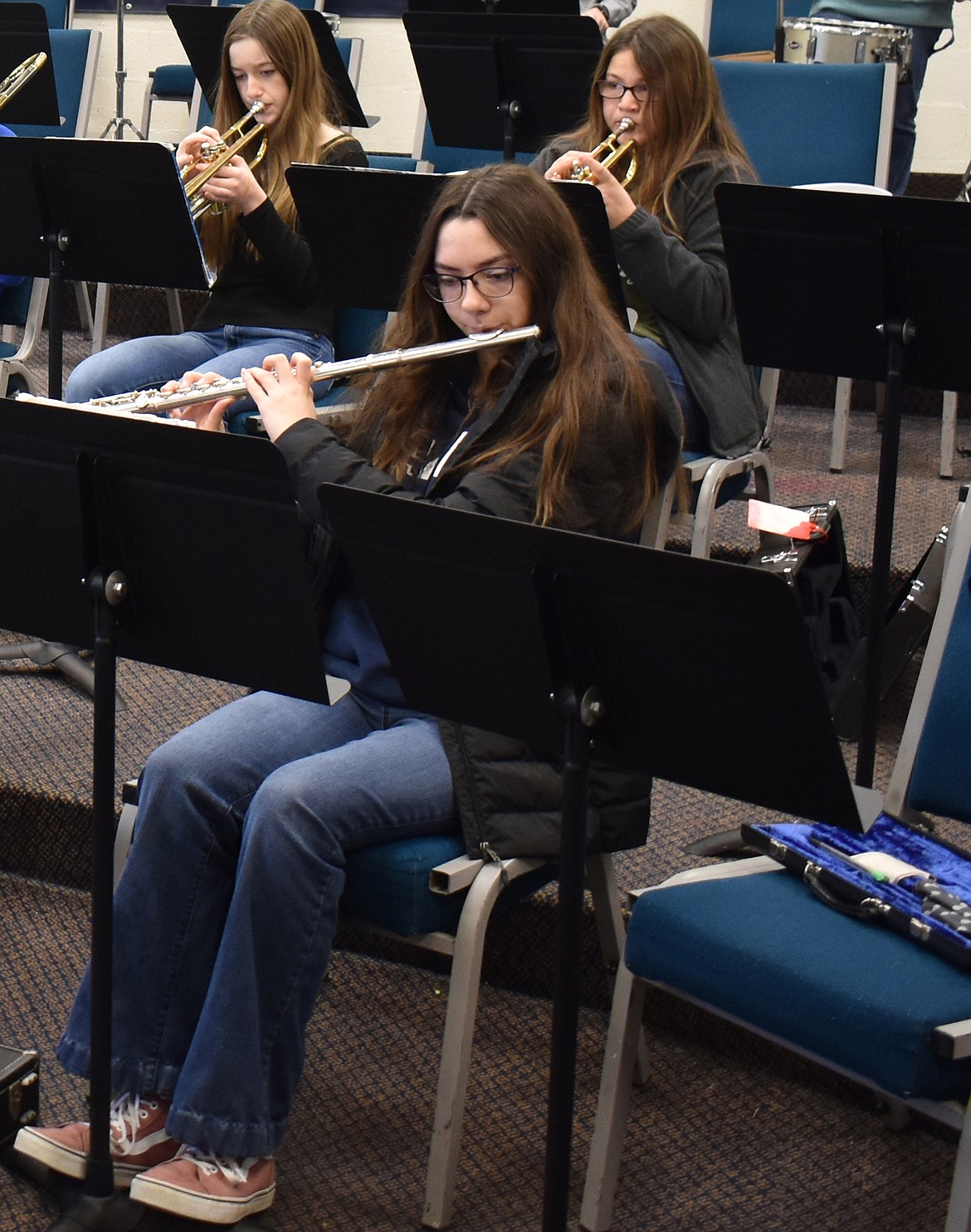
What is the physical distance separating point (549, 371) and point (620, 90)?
1098 millimetres

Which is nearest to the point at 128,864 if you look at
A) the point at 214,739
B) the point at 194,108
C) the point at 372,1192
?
the point at 214,739

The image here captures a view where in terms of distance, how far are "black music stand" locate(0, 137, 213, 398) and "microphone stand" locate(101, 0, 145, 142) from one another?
9.87 feet

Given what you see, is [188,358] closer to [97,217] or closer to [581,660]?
[97,217]

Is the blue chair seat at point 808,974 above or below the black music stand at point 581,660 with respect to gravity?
below

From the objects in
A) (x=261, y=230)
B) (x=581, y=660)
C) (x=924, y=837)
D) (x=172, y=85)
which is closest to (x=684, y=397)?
(x=261, y=230)

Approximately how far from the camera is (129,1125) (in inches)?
66.2

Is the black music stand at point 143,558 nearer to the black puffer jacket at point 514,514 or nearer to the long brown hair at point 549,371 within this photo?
the black puffer jacket at point 514,514

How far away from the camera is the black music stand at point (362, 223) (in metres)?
2.33

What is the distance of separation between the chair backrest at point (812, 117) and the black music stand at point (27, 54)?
149 centimetres

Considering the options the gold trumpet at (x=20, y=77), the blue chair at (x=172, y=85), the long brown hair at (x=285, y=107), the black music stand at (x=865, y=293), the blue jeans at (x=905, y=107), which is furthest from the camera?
the blue chair at (x=172, y=85)

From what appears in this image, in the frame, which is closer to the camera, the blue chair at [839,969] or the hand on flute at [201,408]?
the blue chair at [839,969]

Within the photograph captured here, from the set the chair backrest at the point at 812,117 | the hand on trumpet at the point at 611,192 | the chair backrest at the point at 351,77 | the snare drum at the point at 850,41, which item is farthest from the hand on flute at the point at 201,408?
the snare drum at the point at 850,41

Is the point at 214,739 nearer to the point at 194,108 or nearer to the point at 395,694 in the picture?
the point at 395,694

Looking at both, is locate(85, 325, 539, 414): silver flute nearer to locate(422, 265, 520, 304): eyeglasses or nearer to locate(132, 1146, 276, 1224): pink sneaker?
locate(422, 265, 520, 304): eyeglasses
